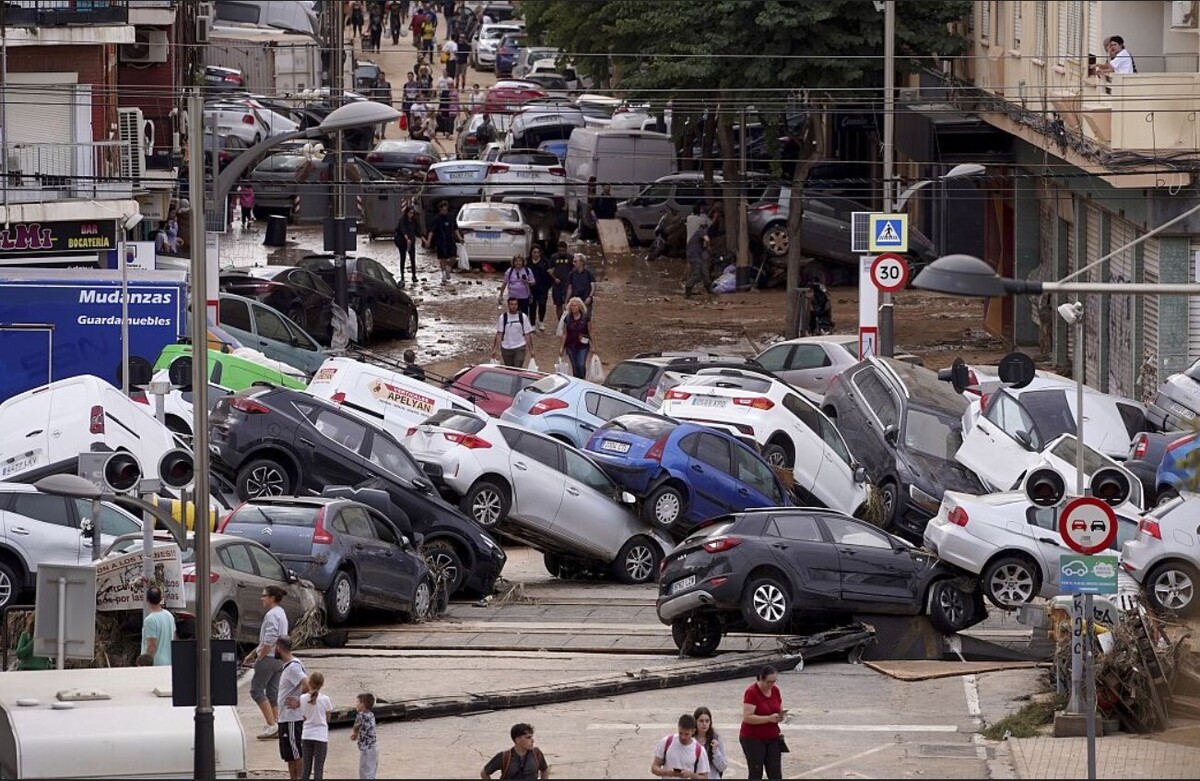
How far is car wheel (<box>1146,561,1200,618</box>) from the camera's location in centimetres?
2220

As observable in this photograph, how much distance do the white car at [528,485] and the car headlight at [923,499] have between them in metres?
3.61

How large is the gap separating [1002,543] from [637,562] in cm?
548

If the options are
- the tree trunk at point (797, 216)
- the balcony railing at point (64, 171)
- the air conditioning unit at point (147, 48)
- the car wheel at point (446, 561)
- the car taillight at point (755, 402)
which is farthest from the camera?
the air conditioning unit at point (147, 48)

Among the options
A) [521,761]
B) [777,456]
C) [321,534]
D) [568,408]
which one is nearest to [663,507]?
[777,456]

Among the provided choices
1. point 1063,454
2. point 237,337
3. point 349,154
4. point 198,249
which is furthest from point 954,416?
point 349,154

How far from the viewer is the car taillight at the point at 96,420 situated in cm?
2405

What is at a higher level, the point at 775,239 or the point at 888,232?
the point at 888,232

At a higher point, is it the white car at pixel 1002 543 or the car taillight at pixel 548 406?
the car taillight at pixel 548 406

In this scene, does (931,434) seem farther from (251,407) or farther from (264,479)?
(251,407)

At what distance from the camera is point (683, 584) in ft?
70.0

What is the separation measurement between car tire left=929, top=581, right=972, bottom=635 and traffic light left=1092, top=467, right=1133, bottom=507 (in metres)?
1.85

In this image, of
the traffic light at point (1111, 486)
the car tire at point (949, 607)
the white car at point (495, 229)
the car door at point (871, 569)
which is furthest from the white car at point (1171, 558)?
the white car at point (495, 229)

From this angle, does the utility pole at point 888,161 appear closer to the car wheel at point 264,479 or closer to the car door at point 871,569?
the car wheel at point 264,479

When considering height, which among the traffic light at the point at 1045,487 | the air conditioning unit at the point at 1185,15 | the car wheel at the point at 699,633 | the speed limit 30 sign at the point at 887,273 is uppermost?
the air conditioning unit at the point at 1185,15
